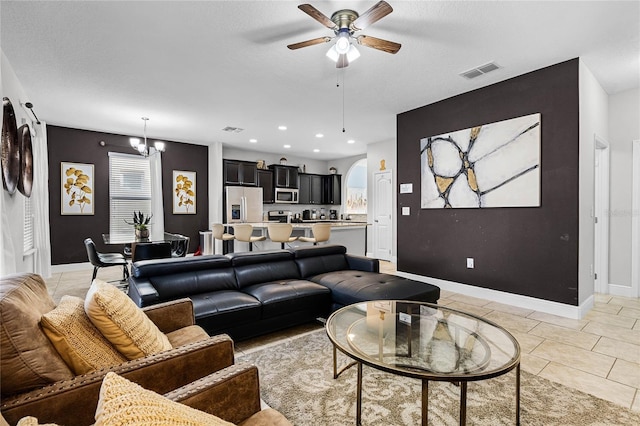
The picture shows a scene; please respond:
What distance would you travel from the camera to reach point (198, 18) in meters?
2.58

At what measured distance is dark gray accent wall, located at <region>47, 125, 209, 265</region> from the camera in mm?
5816

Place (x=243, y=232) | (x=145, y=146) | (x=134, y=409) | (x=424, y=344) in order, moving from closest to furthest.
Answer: (x=134, y=409) → (x=424, y=344) → (x=243, y=232) → (x=145, y=146)

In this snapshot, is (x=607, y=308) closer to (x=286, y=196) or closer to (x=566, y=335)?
(x=566, y=335)

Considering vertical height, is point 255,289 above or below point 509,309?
above

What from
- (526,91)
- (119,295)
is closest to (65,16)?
(119,295)

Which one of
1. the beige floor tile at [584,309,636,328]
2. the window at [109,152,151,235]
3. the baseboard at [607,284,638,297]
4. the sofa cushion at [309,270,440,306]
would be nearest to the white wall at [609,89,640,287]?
the baseboard at [607,284,638,297]

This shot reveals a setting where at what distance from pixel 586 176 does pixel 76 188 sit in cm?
820

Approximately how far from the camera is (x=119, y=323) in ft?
4.25

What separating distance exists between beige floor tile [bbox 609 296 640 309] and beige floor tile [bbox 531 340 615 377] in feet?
6.32

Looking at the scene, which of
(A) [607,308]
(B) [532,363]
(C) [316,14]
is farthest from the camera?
(A) [607,308]

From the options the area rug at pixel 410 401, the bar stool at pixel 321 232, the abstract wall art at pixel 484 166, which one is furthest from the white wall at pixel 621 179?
the bar stool at pixel 321 232

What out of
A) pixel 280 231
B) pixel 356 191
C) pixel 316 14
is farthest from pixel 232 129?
pixel 356 191

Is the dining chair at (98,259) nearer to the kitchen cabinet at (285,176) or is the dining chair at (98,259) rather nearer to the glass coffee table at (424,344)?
the glass coffee table at (424,344)

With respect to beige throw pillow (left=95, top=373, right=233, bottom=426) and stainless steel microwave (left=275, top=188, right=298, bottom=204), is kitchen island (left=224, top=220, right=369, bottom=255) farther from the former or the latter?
beige throw pillow (left=95, top=373, right=233, bottom=426)
